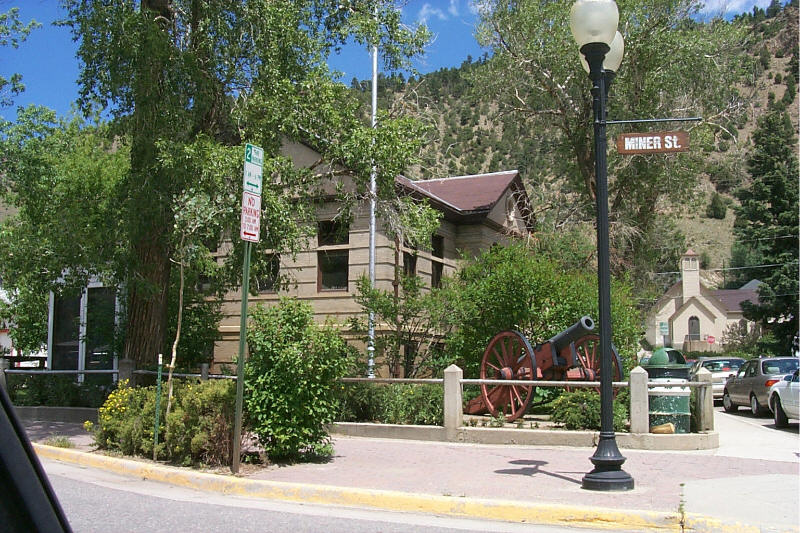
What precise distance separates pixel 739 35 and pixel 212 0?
18.1 m

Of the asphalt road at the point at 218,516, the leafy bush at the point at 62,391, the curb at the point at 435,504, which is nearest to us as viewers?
the asphalt road at the point at 218,516

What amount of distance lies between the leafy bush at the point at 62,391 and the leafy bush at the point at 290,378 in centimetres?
689

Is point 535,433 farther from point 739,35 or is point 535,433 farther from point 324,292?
point 739,35

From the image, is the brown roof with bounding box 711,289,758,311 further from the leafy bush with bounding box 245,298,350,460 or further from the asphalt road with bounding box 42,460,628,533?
the asphalt road with bounding box 42,460,628,533

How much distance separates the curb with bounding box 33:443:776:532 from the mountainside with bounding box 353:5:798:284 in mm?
7676

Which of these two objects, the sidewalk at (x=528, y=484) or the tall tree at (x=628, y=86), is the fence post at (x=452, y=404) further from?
the tall tree at (x=628, y=86)

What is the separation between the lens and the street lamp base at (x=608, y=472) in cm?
850

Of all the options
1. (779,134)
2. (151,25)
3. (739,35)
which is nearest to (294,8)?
(151,25)

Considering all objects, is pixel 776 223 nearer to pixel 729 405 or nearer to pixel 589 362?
pixel 729 405

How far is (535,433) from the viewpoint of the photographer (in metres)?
12.8

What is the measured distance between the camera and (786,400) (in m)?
17.3

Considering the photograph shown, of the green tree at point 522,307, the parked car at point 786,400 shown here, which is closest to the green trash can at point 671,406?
the green tree at point 522,307

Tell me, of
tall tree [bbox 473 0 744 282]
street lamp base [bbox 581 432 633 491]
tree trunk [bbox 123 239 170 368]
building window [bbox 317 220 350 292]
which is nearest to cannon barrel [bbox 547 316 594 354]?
street lamp base [bbox 581 432 633 491]

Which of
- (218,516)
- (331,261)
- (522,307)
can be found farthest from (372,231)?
(218,516)
